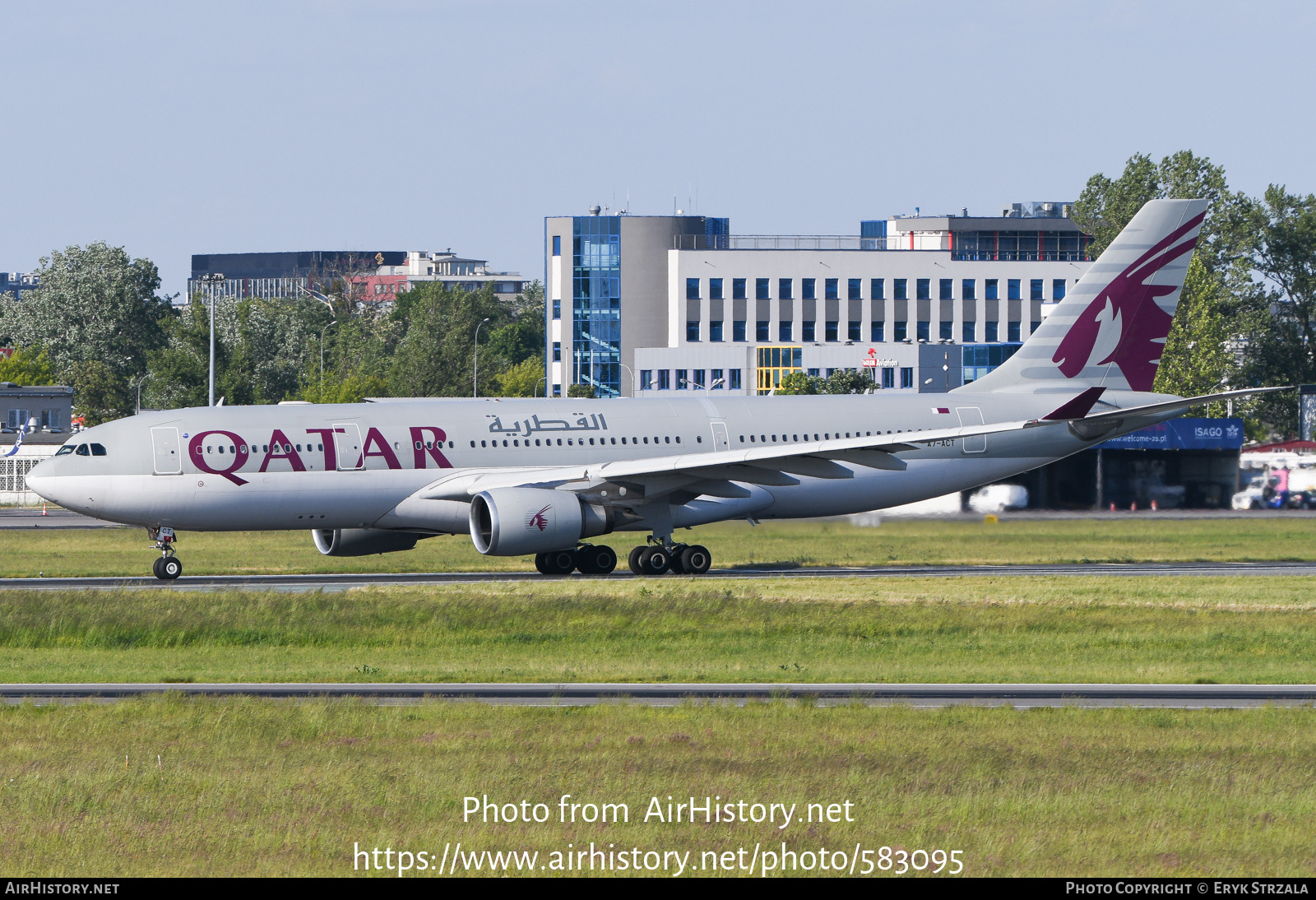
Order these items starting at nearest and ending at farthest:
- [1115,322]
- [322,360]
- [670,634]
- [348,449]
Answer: [670,634] < [348,449] < [1115,322] < [322,360]

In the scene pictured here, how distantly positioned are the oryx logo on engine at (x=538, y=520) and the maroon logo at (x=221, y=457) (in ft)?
23.2

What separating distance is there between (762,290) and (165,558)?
10280 cm

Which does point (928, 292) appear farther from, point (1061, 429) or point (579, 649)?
point (579, 649)

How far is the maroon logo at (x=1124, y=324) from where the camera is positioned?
164 feet

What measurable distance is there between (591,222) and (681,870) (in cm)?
13632

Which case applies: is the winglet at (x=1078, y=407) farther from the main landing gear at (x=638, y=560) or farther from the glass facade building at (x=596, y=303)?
the glass facade building at (x=596, y=303)

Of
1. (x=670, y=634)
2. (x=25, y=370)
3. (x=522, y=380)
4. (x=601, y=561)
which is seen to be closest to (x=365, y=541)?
(x=601, y=561)

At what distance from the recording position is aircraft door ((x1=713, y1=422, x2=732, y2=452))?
4525cm

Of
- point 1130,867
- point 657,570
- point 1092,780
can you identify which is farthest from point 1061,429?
point 1130,867

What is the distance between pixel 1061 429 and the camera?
47469mm

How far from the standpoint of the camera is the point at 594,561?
143 ft

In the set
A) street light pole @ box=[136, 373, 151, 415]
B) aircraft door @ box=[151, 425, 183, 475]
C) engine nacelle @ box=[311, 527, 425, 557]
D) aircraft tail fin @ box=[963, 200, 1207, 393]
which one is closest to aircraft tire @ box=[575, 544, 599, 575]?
engine nacelle @ box=[311, 527, 425, 557]

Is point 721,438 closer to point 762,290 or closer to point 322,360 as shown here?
point 762,290

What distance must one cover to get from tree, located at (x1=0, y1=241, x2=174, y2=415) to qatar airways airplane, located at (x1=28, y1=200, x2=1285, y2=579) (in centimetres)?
11520
